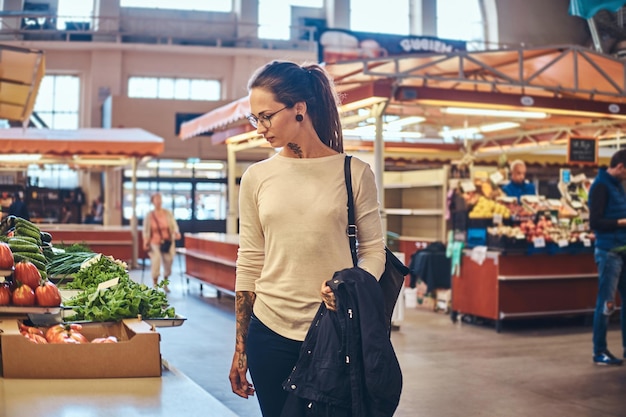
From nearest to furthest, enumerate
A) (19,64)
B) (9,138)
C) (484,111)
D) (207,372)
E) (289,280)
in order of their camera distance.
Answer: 1. (289,280)
2. (207,372)
3. (19,64)
4. (484,111)
5. (9,138)

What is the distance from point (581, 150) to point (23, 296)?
11.0m

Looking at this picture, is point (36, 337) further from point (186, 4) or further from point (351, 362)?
point (186, 4)

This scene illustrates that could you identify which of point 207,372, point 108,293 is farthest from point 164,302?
point 207,372

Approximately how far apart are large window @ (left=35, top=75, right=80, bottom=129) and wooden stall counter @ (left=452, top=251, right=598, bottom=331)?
1984cm

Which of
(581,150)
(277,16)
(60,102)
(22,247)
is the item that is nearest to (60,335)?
(22,247)

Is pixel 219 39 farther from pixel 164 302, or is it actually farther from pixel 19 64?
pixel 164 302

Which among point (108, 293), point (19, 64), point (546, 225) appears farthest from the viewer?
point (546, 225)

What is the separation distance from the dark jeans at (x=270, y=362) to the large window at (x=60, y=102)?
2542 cm

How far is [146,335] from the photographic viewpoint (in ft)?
10.3

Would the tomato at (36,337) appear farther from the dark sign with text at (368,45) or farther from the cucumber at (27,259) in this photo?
the dark sign with text at (368,45)

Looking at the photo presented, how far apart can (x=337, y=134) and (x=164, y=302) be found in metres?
1.65

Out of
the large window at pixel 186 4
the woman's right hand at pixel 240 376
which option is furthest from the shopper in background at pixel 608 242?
the large window at pixel 186 4

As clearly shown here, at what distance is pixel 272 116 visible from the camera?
91.7 inches

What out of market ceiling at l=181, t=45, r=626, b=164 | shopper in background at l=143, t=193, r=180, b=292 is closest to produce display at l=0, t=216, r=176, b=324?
market ceiling at l=181, t=45, r=626, b=164
